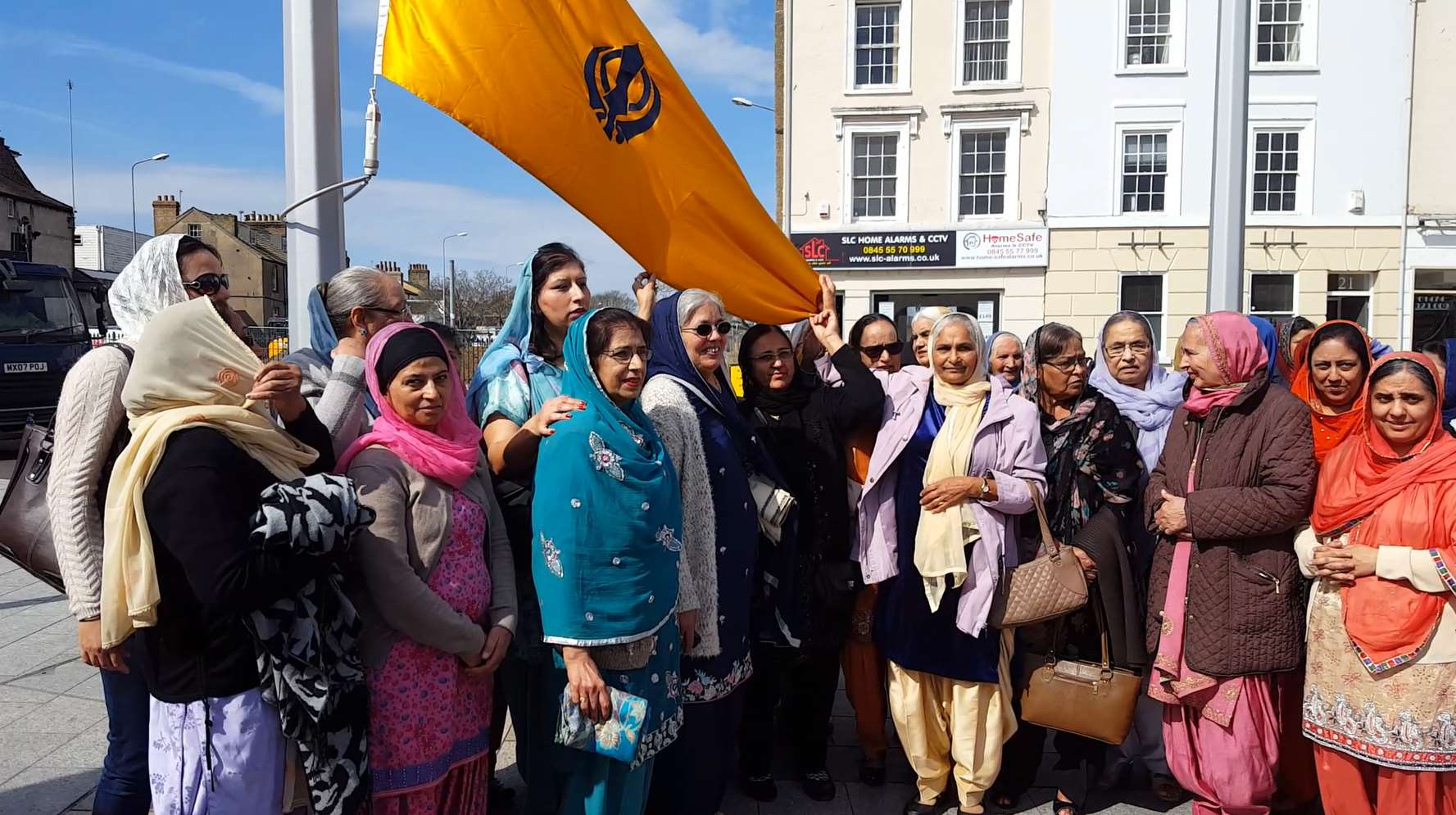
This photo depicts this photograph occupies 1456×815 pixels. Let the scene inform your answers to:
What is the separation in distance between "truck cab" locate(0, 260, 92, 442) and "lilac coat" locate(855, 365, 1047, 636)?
13.2m

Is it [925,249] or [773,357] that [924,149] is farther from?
[773,357]

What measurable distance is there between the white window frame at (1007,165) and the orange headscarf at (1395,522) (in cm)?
1644

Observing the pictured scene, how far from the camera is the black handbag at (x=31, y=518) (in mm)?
2930

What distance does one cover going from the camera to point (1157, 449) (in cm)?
381

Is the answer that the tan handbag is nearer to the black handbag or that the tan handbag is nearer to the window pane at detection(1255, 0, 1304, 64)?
the black handbag

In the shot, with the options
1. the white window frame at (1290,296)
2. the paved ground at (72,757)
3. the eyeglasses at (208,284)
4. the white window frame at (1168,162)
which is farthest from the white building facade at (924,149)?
the eyeglasses at (208,284)

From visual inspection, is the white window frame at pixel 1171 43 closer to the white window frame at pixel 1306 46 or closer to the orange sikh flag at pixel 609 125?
the white window frame at pixel 1306 46

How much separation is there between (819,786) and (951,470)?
139 centimetres

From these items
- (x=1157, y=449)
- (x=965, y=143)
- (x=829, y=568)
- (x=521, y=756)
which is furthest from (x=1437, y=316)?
(x=521, y=756)

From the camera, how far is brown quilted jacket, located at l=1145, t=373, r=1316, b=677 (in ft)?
9.95

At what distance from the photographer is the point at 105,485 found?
2529 mm

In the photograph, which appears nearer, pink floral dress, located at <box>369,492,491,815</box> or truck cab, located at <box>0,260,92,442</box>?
pink floral dress, located at <box>369,492,491,815</box>

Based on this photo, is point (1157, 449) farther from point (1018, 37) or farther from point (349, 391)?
point (1018, 37)

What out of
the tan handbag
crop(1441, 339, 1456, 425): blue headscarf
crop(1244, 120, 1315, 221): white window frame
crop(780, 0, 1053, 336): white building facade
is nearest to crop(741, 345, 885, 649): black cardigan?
the tan handbag
